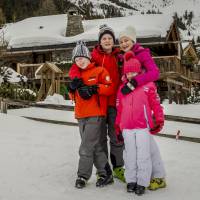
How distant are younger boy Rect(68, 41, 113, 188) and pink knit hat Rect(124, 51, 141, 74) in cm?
26

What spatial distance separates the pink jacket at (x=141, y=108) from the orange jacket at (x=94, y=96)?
0.29 meters

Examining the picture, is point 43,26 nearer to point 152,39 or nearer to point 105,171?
point 152,39

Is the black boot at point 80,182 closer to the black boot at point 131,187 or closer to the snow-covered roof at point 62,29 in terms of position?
the black boot at point 131,187

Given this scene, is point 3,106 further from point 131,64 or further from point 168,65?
point 168,65

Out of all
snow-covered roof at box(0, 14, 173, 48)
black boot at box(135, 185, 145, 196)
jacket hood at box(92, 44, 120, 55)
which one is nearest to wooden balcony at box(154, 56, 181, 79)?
snow-covered roof at box(0, 14, 173, 48)

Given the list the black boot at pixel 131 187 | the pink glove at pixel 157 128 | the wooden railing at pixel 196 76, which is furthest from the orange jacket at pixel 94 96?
the wooden railing at pixel 196 76

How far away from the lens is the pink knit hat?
15.7 feet

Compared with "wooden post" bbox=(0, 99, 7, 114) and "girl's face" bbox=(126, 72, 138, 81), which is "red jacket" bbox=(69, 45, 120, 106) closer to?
"girl's face" bbox=(126, 72, 138, 81)

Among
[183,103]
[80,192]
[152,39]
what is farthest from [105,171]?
[152,39]

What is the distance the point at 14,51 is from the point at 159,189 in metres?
27.5

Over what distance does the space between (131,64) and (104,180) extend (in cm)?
133

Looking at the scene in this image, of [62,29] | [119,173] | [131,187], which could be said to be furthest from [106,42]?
[62,29]

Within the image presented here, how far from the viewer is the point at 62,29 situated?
33.9 meters

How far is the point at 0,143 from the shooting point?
7137 mm
